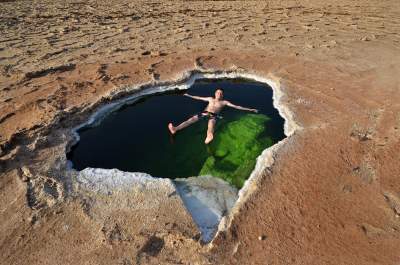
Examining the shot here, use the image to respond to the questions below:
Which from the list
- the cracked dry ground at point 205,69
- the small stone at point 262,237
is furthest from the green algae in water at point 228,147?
the small stone at point 262,237

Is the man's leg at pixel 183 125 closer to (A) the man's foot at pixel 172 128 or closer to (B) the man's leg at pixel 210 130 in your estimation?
(A) the man's foot at pixel 172 128

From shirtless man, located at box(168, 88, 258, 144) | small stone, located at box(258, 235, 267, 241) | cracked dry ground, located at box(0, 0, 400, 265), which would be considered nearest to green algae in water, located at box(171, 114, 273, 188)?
shirtless man, located at box(168, 88, 258, 144)

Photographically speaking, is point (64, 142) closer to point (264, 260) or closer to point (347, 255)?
point (264, 260)

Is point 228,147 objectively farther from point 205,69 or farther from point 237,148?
point 205,69

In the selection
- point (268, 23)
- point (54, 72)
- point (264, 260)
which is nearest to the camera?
point (264, 260)

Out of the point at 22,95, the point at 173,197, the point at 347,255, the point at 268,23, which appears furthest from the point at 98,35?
the point at 347,255

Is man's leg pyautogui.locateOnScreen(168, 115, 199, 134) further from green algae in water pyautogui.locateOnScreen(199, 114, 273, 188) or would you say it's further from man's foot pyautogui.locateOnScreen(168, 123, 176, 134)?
green algae in water pyautogui.locateOnScreen(199, 114, 273, 188)

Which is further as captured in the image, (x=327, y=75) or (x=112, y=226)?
(x=327, y=75)
